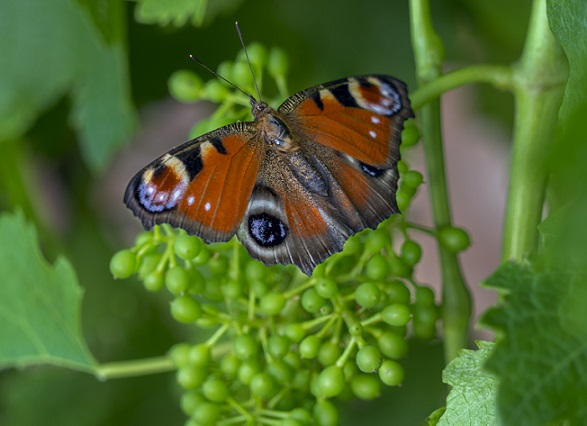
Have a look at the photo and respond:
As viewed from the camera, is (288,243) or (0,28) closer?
(288,243)

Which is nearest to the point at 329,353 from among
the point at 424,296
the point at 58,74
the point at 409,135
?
the point at 424,296

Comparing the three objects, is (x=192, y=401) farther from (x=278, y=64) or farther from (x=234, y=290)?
(x=278, y=64)

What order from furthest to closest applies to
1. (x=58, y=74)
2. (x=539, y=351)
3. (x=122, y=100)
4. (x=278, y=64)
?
(x=58, y=74) → (x=122, y=100) → (x=278, y=64) → (x=539, y=351)

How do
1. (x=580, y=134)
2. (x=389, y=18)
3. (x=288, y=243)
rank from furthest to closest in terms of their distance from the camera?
(x=389, y=18), (x=288, y=243), (x=580, y=134)

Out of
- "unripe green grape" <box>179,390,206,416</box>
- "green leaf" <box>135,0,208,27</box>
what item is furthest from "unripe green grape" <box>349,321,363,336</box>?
"green leaf" <box>135,0,208,27</box>

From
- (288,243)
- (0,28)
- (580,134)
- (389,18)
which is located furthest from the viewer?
(389,18)

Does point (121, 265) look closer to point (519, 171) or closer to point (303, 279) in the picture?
point (303, 279)

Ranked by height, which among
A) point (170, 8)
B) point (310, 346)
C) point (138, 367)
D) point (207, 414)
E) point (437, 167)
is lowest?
point (138, 367)

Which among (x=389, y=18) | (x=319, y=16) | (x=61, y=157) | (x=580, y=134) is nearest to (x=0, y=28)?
(x=61, y=157)
